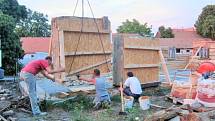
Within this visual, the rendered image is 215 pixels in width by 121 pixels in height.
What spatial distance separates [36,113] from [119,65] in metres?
4.71

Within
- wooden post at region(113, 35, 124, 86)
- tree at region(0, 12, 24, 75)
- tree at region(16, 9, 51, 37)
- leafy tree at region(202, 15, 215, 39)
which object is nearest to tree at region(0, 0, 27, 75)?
tree at region(0, 12, 24, 75)

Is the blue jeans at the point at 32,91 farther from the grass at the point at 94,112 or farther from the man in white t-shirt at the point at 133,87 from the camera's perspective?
the man in white t-shirt at the point at 133,87

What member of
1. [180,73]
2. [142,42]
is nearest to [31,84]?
[142,42]

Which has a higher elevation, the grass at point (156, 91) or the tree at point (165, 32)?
the tree at point (165, 32)

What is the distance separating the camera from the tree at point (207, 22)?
205ft

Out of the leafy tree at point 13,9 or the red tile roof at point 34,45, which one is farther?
the red tile roof at point 34,45

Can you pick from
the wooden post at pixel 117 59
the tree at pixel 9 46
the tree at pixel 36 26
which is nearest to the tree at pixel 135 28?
the tree at pixel 36 26

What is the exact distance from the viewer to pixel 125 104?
10.6 meters

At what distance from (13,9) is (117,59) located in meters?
36.2

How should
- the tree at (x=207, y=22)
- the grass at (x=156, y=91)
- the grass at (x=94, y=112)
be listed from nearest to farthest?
the grass at (x=94, y=112), the grass at (x=156, y=91), the tree at (x=207, y=22)

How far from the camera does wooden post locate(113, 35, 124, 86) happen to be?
13891mm

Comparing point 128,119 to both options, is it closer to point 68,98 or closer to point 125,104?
point 125,104

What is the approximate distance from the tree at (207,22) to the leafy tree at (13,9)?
3091cm

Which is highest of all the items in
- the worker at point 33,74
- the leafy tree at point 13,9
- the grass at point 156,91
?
the leafy tree at point 13,9
